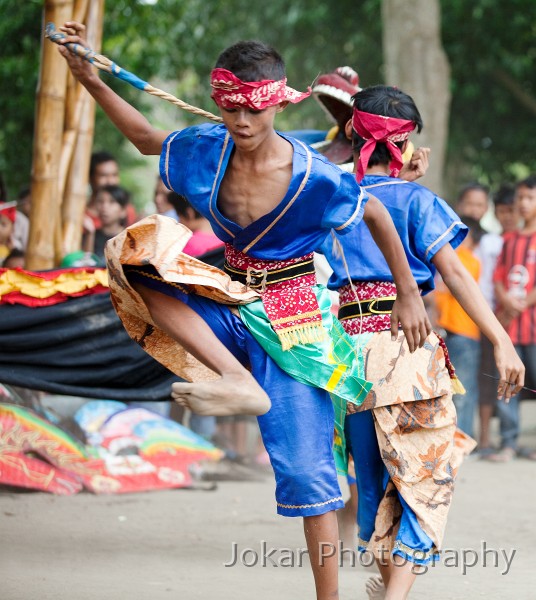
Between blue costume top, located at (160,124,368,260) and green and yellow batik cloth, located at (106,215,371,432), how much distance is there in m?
0.17

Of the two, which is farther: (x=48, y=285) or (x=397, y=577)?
(x=48, y=285)

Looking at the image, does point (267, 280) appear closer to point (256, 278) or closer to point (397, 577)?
point (256, 278)

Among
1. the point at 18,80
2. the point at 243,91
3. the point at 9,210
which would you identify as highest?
the point at 18,80

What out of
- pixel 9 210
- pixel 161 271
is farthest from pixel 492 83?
pixel 161 271

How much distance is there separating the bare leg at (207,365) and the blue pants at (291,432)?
0.10m

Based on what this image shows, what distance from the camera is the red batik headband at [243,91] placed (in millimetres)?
3320

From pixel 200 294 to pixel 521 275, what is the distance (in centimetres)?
516

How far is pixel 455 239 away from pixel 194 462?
10.5 feet

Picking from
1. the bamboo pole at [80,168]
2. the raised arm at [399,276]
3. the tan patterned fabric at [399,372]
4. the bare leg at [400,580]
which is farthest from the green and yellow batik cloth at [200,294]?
the bamboo pole at [80,168]

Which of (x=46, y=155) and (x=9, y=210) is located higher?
(x=46, y=155)

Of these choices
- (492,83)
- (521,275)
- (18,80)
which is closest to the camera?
(521,275)

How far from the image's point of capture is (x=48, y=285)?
5.19 meters

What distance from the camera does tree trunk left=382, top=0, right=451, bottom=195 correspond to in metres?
10.7

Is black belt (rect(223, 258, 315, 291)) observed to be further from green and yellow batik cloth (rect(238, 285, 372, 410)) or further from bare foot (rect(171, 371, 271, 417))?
bare foot (rect(171, 371, 271, 417))
